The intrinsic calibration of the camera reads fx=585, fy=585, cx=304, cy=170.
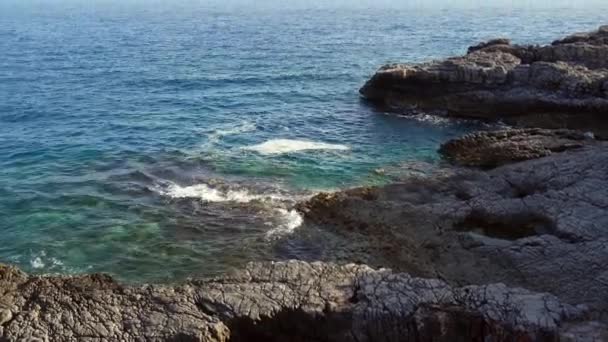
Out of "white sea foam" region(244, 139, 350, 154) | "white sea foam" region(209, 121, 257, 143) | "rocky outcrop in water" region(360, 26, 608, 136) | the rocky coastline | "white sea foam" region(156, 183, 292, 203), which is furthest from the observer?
"white sea foam" region(209, 121, 257, 143)

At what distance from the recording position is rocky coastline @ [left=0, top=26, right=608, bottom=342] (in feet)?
56.3

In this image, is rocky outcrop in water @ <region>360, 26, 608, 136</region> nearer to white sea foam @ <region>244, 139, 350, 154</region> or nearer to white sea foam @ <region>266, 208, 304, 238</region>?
white sea foam @ <region>244, 139, 350, 154</region>

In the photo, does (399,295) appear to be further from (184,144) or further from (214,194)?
(184,144)

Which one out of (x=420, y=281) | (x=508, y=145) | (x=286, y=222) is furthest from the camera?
(x=508, y=145)

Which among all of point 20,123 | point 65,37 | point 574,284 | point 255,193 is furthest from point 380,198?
point 65,37

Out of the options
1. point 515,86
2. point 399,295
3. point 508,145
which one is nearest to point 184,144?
point 508,145

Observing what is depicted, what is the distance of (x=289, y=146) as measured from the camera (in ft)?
129

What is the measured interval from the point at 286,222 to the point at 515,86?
84.0ft

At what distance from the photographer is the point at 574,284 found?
19.4 meters

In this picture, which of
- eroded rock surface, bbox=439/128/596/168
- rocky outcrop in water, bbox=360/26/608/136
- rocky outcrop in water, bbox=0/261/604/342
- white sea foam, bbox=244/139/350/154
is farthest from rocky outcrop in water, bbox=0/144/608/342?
rocky outcrop in water, bbox=360/26/608/136

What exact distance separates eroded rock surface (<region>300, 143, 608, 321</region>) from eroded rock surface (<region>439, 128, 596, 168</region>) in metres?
2.09

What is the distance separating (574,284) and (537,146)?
14842mm

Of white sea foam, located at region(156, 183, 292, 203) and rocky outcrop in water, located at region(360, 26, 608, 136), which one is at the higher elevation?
rocky outcrop in water, located at region(360, 26, 608, 136)

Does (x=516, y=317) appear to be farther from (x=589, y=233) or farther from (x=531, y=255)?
(x=589, y=233)
